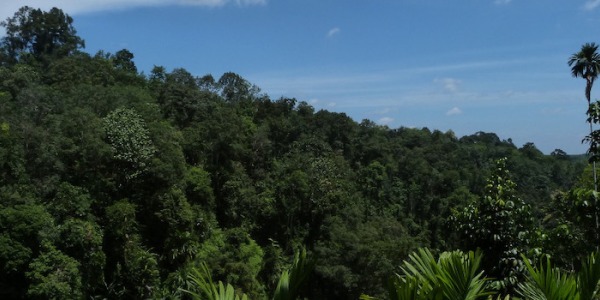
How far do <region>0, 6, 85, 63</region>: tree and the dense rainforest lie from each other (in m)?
0.10

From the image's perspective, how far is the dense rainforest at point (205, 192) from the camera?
15570 millimetres

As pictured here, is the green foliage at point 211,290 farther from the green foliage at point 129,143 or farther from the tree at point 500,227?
the green foliage at point 129,143

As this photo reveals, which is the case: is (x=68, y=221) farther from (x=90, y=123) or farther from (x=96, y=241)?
(x=90, y=123)

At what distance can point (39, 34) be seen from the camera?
36.9m

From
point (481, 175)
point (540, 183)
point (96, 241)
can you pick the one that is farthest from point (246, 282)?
point (540, 183)

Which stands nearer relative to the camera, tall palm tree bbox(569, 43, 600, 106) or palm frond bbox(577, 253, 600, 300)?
palm frond bbox(577, 253, 600, 300)

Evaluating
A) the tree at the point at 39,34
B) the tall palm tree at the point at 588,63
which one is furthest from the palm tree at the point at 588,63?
the tree at the point at 39,34

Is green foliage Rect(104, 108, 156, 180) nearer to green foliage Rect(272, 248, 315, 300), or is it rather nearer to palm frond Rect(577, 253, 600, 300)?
green foliage Rect(272, 248, 315, 300)

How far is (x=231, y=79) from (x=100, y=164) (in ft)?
61.7

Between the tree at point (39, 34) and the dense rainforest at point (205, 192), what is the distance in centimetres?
10

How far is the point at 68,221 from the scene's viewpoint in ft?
54.4

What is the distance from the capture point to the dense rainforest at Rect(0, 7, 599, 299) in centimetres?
1557

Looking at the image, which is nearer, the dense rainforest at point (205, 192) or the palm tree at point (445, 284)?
the palm tree at point (445, 284)

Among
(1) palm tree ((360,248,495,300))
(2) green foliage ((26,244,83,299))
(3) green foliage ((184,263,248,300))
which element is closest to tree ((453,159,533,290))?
(1) palm tree ((360,248,495,300))
